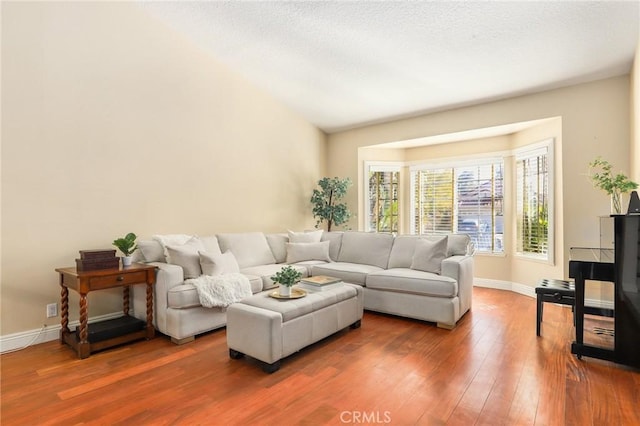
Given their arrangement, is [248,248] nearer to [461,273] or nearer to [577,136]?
[461,273]

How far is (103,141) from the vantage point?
3.52 metres

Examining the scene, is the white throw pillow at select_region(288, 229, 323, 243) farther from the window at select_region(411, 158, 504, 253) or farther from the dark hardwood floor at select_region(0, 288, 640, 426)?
the window at select_region(411, 158, 504, 253)

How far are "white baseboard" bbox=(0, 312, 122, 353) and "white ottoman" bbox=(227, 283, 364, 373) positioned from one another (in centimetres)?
187

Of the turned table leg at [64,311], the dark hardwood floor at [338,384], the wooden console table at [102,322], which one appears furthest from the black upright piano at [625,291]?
the turned table leg at [64,311]

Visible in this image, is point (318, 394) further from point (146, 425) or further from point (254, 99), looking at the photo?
point (254, 99)

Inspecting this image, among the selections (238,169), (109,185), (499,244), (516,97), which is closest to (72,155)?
(109,185)

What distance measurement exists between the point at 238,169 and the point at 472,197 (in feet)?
12.8

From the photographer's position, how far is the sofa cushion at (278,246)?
16.0ft

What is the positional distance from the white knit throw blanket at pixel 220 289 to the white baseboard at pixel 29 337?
131cm

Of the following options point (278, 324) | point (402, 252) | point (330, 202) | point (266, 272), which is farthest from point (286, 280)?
point (330, 202)

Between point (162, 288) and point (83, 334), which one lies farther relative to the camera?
point (162, 288)

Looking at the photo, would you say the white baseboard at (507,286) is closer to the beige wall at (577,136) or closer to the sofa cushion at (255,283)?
Result: the beige wall at (577,136)

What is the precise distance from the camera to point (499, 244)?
17.4ft

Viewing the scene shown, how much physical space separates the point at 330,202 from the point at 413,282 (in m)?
2.80
